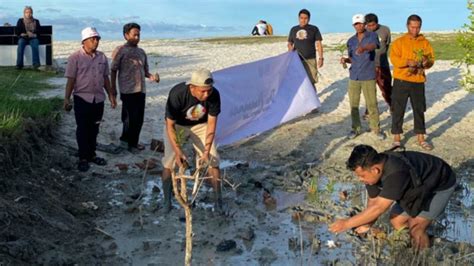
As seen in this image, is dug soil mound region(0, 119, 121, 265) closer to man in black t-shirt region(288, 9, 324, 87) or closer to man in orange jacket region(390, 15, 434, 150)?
man in orange jacket region(390, 15, 434, 150)

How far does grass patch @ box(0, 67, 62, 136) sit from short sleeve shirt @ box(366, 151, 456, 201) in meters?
4.85

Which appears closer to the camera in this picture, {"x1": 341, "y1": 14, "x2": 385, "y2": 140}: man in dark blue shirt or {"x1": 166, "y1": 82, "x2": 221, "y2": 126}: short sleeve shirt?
{"x1": 166, "y1": 82, "x2": 221, "y2": 126}: short sleeve shirt

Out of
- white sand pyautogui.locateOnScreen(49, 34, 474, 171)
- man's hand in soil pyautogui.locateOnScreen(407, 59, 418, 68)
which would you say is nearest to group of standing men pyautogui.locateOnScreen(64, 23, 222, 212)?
white sand pyautogui.locateOnScreen(49, 34, 474, 171)

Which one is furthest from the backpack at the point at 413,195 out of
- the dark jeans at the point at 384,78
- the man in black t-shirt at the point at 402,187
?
the dark jeans at the point at 384,78

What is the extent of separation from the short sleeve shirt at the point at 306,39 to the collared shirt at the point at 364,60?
6.64ft

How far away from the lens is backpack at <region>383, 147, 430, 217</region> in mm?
6348

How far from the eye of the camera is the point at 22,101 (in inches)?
463

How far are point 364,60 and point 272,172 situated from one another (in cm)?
257

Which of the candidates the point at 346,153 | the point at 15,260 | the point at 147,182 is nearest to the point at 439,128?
the point at 346,153

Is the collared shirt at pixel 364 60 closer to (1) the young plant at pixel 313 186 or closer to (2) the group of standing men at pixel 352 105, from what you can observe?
(2) the group of standing men at pixel 352 105

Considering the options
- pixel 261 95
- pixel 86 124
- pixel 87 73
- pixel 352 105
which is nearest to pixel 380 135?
pixel 352 105

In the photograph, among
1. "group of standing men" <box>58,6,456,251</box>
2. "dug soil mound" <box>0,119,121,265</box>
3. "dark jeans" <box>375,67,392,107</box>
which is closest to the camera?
"group of standing men" <box>58,6,456,251</box>

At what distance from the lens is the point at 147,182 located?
959 cm

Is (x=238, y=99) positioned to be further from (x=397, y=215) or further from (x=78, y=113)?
(x=397, y=215)
